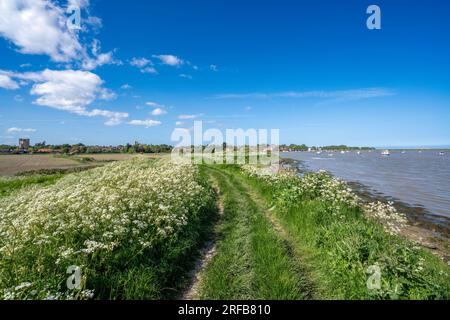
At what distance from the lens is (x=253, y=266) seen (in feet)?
21.7

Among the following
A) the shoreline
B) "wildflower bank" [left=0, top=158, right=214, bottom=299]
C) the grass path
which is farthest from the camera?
the shoreline

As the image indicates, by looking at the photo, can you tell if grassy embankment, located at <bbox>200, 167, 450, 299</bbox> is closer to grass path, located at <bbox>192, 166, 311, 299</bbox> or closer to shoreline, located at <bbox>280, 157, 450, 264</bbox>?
grass path, located at <bbox>192, 166, 311, 299</bbox>

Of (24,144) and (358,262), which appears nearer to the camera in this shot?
(358,262)

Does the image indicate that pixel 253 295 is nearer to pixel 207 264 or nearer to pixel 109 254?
pixel 207 264

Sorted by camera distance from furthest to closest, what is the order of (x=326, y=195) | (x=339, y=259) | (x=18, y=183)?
(x=18, y=183)
(x=326, y=195)
(x=339, y=259)

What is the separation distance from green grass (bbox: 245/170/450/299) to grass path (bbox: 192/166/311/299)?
501 millimetres

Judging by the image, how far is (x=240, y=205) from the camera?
13.5 m

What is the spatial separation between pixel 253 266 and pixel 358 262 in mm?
2427

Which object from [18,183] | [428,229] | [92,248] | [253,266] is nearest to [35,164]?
[18,183]

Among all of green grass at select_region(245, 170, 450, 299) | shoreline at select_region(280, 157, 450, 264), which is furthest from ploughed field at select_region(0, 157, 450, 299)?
shoreline at select_region(280, 157, 450, 264)

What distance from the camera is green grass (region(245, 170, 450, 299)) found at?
4754 mm

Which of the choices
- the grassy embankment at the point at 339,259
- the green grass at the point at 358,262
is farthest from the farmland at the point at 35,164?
the green grass at the point at 358,262

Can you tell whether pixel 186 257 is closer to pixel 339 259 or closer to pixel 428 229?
pixel 339 259
